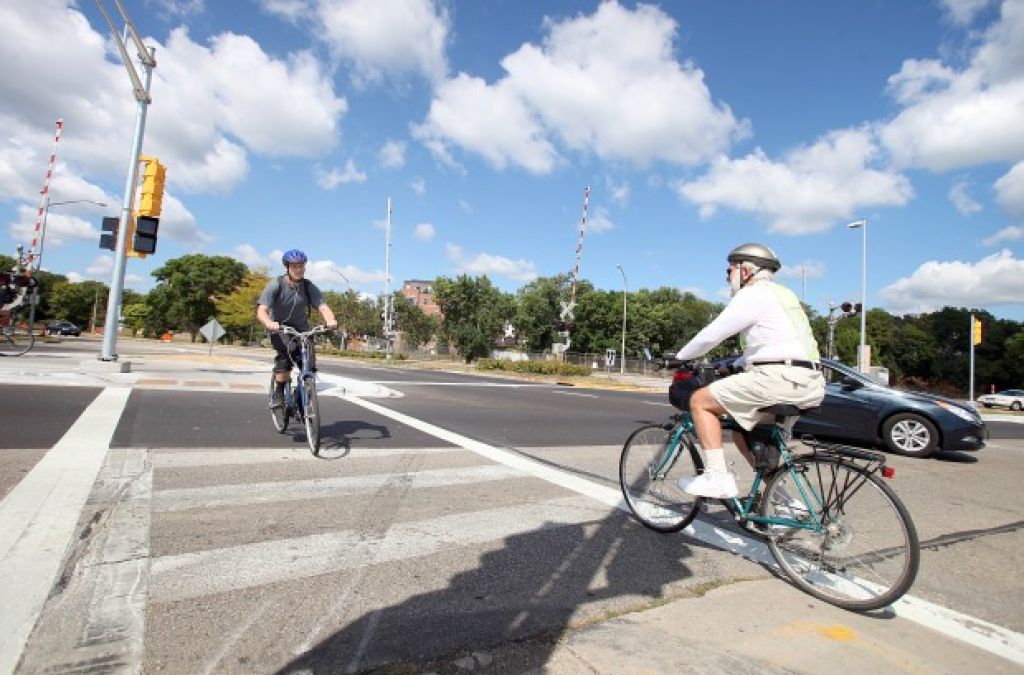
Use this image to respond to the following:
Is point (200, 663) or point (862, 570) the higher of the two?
point (862, 570)

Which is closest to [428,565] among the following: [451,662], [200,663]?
[451,662]

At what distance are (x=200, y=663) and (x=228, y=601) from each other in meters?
0.47

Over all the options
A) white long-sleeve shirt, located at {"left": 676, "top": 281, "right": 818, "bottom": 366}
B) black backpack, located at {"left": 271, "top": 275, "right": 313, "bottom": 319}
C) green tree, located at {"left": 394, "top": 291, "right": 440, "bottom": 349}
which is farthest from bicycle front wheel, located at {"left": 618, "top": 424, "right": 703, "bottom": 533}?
green tree, located at {"left": 394, "top": 291, "right": 440, "bottom": 349}

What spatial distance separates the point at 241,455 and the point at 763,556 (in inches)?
174

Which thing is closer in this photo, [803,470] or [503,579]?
[503,579]

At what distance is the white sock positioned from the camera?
339cm

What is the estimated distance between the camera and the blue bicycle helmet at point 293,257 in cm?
629

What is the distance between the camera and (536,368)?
103 ft

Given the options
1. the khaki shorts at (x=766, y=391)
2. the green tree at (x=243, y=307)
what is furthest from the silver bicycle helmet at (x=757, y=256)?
the green tree at (x=243, y=307)

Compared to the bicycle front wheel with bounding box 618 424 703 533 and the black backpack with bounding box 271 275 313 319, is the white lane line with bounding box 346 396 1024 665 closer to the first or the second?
the bicycle front wheel with bounding box 618 424 703 533

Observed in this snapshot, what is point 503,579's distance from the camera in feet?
9.30

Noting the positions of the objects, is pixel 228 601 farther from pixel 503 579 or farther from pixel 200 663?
pixel 503 579

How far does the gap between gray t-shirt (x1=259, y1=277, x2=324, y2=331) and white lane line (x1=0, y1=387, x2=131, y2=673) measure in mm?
1935

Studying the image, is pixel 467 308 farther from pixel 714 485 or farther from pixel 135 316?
pixel 714 485
